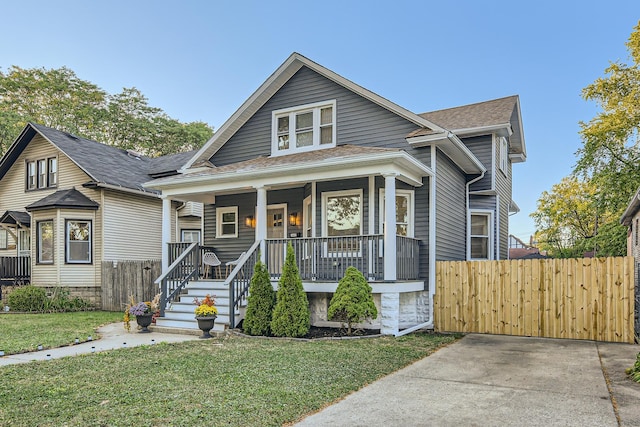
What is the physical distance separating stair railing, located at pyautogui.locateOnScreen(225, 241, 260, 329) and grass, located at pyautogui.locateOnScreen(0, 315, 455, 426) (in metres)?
1.61

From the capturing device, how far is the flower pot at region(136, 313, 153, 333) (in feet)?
32.5

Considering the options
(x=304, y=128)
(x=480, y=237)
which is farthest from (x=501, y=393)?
(x=480, y=237)

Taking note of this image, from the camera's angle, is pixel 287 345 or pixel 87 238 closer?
pixel 287 345

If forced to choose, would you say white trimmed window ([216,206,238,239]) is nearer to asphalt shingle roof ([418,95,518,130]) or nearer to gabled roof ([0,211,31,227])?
asphalt shingle roof ([418,95,518,130])

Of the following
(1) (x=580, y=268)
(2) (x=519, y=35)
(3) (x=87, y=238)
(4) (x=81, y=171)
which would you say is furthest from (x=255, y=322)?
(2) (x=519, y=35)

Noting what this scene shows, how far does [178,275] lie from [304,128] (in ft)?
16.3

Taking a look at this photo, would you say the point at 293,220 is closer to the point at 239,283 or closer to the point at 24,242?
the point at 239,283

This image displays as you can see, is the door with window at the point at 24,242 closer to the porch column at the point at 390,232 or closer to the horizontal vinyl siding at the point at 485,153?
the porch column at the point at 390,232

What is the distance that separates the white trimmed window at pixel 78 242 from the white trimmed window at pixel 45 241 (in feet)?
2.86

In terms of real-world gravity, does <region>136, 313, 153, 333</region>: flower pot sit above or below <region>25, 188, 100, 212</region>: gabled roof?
below

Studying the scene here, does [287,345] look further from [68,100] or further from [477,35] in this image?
[68,100]

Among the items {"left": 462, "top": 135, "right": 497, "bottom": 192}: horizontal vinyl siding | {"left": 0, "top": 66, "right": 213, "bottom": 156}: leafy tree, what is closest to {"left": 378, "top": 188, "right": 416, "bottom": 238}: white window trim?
{"left": 462, "top": 135, "right": 497, "bottom": 192}: horizontal vinyl siding

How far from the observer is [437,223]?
36.1 feet

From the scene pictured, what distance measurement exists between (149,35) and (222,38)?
302 cm
